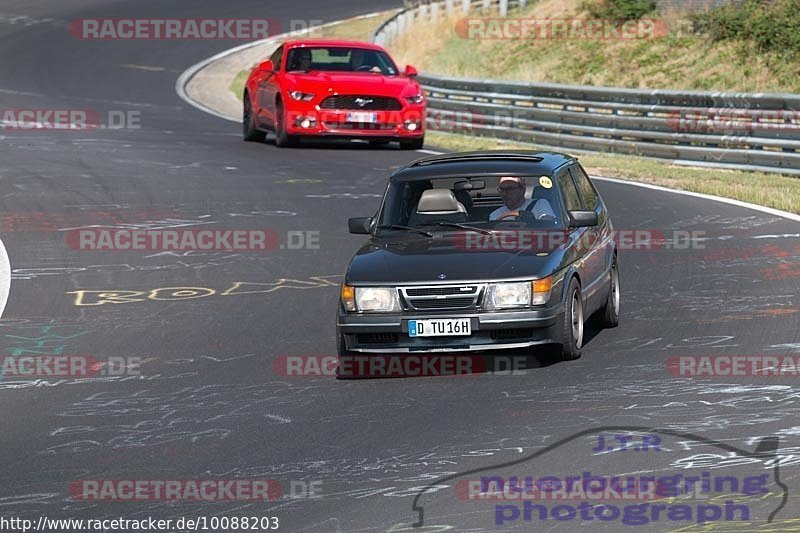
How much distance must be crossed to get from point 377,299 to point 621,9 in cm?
2858

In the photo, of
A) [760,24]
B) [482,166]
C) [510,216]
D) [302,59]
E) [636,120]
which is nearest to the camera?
[510,216]

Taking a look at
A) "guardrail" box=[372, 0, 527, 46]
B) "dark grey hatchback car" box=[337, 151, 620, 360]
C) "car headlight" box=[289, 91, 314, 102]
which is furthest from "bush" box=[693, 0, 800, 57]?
"dark grey hatchback car" box=[337, 151, 620, 360]

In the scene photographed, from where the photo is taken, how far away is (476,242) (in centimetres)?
1100

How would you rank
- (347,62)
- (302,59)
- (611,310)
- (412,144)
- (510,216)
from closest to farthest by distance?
(510,216) → (611,310) → (412,144) → (347,62) → (302,59)

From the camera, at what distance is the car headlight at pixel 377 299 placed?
10453mm

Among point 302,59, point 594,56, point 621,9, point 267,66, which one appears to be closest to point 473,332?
point 302,59

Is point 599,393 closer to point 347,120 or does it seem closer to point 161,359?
point 161,359

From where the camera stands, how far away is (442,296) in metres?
10.4

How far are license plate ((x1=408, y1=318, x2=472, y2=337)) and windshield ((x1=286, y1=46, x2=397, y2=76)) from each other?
15.7 metres

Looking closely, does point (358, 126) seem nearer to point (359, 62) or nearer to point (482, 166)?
point (359, 62)

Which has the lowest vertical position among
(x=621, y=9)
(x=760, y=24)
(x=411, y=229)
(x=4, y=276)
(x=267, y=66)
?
(x=4, y=276)

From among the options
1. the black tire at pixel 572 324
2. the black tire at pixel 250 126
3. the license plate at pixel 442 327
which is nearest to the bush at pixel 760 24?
the black tire at pixel 250 126

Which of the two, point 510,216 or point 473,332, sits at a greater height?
point 510,216

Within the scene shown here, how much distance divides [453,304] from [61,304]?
463 cm
